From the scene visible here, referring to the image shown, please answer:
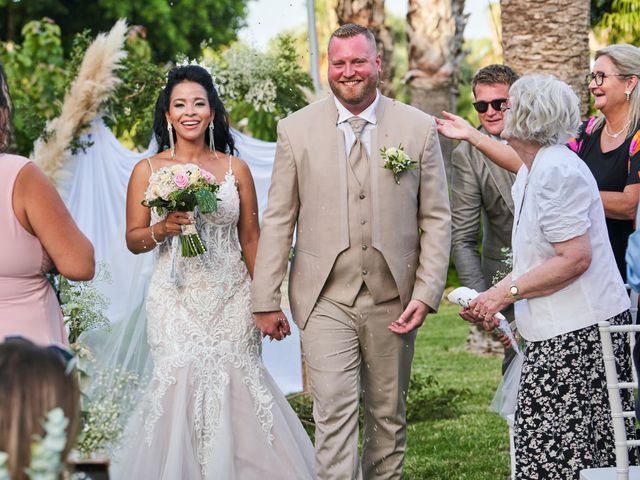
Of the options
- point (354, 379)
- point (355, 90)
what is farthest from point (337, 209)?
point (354, 379)

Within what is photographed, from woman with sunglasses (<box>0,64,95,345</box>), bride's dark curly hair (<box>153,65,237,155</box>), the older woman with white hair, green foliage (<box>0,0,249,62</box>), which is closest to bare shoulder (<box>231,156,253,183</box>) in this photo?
bride's dark curly hair (<box>153,65,237,155</box>)

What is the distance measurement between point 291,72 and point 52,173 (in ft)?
6.75

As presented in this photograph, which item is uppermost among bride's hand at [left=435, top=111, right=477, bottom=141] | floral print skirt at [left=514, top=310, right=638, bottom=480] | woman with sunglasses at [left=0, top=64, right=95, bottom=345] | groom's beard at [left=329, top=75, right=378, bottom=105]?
groom's beard at [left=329, top=75, right=378, bottom=105]

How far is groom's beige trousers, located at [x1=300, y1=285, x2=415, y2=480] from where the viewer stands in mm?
5707

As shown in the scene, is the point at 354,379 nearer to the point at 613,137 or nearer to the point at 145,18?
the point at 613,137

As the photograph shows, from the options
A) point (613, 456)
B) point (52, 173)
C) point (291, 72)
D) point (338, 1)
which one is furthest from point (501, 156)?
point (338, 1)

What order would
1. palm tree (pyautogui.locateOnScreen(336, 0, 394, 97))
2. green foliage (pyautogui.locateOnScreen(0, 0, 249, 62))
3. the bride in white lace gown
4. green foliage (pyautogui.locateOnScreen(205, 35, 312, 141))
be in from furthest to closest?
green foliage (pyautogui.locateOnScreen(0, 0, 249, 62)) < palm tree (pyautogui.locateOnScreen(336, 0, 394, 97)) < green foliage (pyautogui.locateOnScreen(205, 35, 312, 141)) < the bride in white lace gown

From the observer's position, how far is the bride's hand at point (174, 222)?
6.37 m

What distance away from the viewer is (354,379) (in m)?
5.76

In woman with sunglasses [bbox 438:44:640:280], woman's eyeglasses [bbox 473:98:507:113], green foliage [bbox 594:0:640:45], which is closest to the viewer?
woman with sunglasses [bbox 438:44:640:280]

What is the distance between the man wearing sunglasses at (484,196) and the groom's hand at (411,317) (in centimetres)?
95

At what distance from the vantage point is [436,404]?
10430 millimetres

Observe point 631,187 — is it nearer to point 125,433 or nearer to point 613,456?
point 613,456

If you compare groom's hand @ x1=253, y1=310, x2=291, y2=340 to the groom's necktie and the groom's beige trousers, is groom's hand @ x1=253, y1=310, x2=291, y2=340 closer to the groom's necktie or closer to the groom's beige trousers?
the groom's beige trousers
